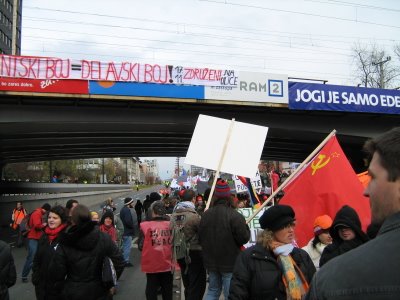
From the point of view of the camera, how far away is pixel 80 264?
4105 mm

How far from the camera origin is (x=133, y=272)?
1028cm

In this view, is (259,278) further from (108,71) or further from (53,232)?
(108,71)

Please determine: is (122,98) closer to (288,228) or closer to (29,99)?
(29,99)

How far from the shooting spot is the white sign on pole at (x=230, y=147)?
17.8 ft

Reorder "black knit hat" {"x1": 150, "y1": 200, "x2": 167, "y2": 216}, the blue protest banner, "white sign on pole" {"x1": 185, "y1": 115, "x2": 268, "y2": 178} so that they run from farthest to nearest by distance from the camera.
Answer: the blue protest banner → "black knit hat" {"x1": 150, "y1": 200, "x2": 167, "y2": 216} → "white sign on pole" {"x1": 185, "y1": 115, "x2": 268, "y2": 178}

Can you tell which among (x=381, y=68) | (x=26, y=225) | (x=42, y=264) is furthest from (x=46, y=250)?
(x=381, y=68)

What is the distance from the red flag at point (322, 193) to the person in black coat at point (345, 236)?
793 millimetres

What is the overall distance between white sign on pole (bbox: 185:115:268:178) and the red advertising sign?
46.1 feet

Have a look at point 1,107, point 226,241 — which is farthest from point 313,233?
point 1,107

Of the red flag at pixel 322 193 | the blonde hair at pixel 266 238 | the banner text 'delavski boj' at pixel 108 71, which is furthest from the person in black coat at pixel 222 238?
the banner text 'delavski boj' at pixel 108 71

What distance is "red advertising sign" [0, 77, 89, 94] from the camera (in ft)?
58.4

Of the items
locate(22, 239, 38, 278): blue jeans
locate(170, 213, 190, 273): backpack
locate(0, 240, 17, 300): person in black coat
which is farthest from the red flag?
locate(22, 239, 38, 278): blue jeans

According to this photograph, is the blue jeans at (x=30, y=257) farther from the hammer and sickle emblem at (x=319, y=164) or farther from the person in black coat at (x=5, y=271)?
the hammer and sickle emblem at (x=319, y=164)

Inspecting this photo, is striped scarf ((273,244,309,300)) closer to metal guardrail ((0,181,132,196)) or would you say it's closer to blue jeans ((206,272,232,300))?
blue jeans ((206,272,232,300))
